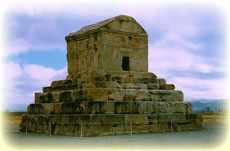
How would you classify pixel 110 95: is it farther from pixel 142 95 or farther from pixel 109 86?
pixel 142 95

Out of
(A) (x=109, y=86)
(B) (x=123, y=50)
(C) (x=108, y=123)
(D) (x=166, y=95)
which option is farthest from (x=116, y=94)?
(D) (x=166, y=95)

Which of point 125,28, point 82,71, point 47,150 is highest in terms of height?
point 125,28

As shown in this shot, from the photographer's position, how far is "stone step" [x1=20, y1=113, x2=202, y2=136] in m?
16.9

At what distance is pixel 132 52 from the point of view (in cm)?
2053

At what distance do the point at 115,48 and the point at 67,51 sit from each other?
3.43 metres

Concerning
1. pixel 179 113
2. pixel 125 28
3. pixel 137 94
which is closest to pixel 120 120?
pixel 137 94

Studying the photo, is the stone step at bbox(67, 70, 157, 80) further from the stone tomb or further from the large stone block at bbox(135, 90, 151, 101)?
the large stone block at bbox(135, 90, 151, 101)

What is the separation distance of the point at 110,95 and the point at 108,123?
56.1 inches

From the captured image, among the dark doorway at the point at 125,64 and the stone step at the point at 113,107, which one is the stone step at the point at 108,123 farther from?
the dark doorway at the point at 125,64

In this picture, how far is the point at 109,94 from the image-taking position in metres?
17.9

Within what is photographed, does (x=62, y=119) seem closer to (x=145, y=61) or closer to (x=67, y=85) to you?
(x=67, y=85)

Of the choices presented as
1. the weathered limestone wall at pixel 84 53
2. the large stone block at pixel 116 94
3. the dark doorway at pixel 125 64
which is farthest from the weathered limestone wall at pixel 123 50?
the large stone block at pixel 116 94

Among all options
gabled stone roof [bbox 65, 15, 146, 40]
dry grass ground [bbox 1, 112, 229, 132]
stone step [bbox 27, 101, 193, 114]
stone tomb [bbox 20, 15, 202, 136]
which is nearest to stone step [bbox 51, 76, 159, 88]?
stone tomb [bbox 20, 15, 202, 136]

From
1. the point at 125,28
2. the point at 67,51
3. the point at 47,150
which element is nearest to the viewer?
the point at 47,150
